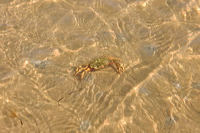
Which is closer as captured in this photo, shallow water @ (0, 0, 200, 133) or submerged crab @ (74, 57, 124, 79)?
shallow water @ (0, 0, 200, 133)

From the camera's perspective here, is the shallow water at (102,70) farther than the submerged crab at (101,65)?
No

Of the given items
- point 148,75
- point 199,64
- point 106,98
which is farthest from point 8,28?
point 199,64

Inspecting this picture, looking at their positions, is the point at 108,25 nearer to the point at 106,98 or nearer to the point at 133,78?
the point at 133,78

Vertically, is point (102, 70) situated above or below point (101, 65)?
below
